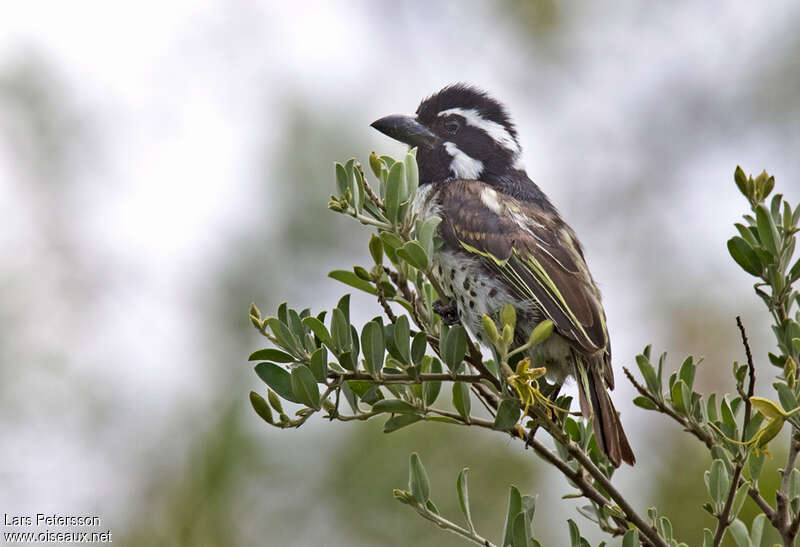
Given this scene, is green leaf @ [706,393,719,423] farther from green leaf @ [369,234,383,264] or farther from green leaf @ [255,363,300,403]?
green leaf @ [255,363,300,403]

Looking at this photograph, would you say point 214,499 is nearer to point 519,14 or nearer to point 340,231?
point 340,231

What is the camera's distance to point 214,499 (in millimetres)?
4453

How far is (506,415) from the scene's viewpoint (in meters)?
2.39

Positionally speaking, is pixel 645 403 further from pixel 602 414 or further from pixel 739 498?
pixel 739 498

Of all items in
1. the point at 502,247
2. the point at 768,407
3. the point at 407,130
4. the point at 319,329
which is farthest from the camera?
the point at 407,130

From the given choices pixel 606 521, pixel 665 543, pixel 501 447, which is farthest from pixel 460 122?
pixel 665 543

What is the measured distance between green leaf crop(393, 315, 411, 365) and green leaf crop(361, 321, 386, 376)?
0.04 metres

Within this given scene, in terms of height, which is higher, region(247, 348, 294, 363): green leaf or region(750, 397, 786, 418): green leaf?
region(247, 348, 294, 363): green leaf

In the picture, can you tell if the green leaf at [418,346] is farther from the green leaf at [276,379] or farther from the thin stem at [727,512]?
the thin stem at [727,512]

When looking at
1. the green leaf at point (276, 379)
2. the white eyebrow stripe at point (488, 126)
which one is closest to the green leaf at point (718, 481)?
the green leaf at point (276, 379)

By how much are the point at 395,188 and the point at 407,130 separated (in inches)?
63.2

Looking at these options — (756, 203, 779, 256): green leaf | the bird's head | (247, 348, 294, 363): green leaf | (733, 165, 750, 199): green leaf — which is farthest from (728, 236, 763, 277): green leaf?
the bird's head

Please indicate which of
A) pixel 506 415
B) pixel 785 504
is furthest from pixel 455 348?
pixel 785 504

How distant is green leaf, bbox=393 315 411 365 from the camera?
2396 millimetres
